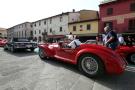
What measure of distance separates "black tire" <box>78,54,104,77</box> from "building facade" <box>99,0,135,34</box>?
61.5 ft

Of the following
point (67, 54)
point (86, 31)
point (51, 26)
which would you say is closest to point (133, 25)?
point (86, 31)

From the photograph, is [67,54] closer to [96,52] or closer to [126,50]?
[96,52]

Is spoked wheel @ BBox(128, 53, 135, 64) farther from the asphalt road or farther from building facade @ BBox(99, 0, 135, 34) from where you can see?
building facade @ BBox(99, 0, 135, 34)

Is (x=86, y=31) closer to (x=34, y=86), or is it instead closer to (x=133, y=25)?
(x=133, y=25)

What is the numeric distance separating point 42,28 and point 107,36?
3937cm

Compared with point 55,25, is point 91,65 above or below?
below

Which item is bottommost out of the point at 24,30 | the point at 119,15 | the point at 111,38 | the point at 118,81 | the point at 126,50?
the point at 118,81

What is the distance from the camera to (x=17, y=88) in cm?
362

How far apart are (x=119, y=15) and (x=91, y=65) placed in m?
20.3

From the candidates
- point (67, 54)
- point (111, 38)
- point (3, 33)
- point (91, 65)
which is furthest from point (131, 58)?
point (3, 33)

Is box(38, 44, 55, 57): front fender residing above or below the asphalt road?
above

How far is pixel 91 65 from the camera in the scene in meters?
4.45

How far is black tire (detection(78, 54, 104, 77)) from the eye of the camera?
13.7ft

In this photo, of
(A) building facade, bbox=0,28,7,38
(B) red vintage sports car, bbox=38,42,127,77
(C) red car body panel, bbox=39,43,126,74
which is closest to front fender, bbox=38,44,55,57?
(C) red car body panel, bbox=39,43,126,74
